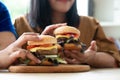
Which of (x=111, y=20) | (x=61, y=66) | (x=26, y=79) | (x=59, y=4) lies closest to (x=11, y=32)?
(x=59, y=4)

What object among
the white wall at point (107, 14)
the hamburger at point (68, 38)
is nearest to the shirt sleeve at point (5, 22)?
the hamburger at point (68, 38)

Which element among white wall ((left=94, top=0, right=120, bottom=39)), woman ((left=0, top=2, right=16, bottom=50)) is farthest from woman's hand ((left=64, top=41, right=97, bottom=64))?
white wall ((left=94, top=0, right=120, bottom=39))

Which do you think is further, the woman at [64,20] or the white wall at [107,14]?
the white wall at [107,14]

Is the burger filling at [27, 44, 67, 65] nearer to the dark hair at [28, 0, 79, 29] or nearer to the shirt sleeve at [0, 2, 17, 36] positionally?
the shirt sleeve at [0, 2, 17, 36]

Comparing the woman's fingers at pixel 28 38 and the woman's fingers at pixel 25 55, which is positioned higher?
the woman's fingers at pixel 28 38

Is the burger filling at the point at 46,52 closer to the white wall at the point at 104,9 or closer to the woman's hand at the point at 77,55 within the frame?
the woman's hand at the point at 77,55

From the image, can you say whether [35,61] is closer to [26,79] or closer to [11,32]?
[26,79]

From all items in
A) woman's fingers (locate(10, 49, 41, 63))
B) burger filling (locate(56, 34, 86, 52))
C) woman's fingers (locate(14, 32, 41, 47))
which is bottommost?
woman's fingers (locate(10, 49, 41, 63))
